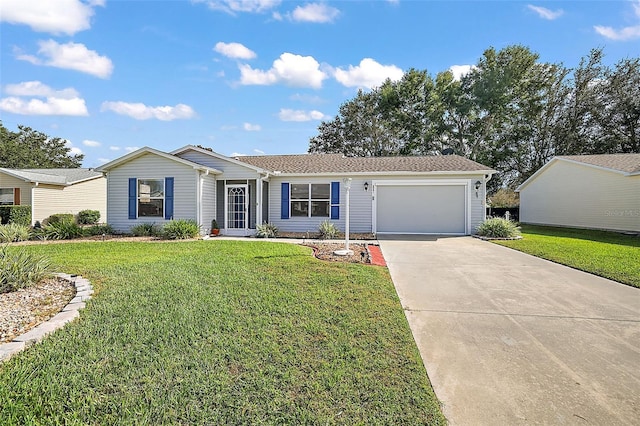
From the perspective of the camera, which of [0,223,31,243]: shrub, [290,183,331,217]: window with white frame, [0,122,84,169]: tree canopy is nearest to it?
[0,223,31,243]: shrub

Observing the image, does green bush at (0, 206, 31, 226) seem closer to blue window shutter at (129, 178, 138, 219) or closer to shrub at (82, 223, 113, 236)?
shrub at (82, 223, 113, 236)

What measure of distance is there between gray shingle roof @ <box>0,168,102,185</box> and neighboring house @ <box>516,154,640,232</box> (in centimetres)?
2726

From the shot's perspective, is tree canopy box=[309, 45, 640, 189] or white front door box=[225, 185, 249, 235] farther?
tree canopy box=[309, 45, 640, 189]

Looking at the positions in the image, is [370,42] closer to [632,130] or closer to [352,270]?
[352,270]

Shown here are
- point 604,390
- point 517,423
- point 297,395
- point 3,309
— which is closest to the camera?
point 517,423

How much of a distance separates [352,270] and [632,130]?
3222 cm

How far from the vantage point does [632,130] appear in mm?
24984

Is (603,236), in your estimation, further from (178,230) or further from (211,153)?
(178,230)

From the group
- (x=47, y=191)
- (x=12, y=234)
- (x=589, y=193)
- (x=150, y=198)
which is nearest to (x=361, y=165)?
(x=150, y=198)

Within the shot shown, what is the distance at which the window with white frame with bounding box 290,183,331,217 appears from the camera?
13.5 meters

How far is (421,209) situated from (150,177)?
11.5 meters

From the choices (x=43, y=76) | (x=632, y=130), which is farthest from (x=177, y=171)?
(x=632, y=130)

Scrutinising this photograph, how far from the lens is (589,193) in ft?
54.8

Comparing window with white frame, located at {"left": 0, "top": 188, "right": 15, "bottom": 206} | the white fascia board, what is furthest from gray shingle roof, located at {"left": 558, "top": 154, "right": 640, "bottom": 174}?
window with white frame, located at {"left": 0, "top": 188, "right": 15, "bottom": 206}
